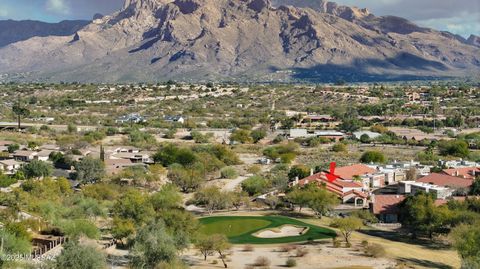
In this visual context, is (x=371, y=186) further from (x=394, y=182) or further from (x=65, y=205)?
(x=65, y=205)

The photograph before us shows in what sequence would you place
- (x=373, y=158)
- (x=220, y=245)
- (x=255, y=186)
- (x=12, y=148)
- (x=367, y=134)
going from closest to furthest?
(x=220, y=245) < (x=255, y=186) < (x=373, y=158) < (x=12, y=148) < (x=367, y=134)

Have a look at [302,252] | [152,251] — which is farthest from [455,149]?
[152,251]

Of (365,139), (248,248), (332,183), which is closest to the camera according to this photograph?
(248,248)

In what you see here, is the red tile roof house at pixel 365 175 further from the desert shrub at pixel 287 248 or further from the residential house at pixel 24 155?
the residential house at pixel 24 155

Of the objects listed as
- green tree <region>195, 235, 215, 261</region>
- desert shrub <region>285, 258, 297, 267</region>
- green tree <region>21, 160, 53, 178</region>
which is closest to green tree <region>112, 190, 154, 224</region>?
green tree <region>195, 235, 215, 261</region>

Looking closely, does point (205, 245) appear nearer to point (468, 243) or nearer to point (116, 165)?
point (468, 243)

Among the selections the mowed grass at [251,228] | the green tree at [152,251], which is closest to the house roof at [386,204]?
the mowed grass at [251,228]
